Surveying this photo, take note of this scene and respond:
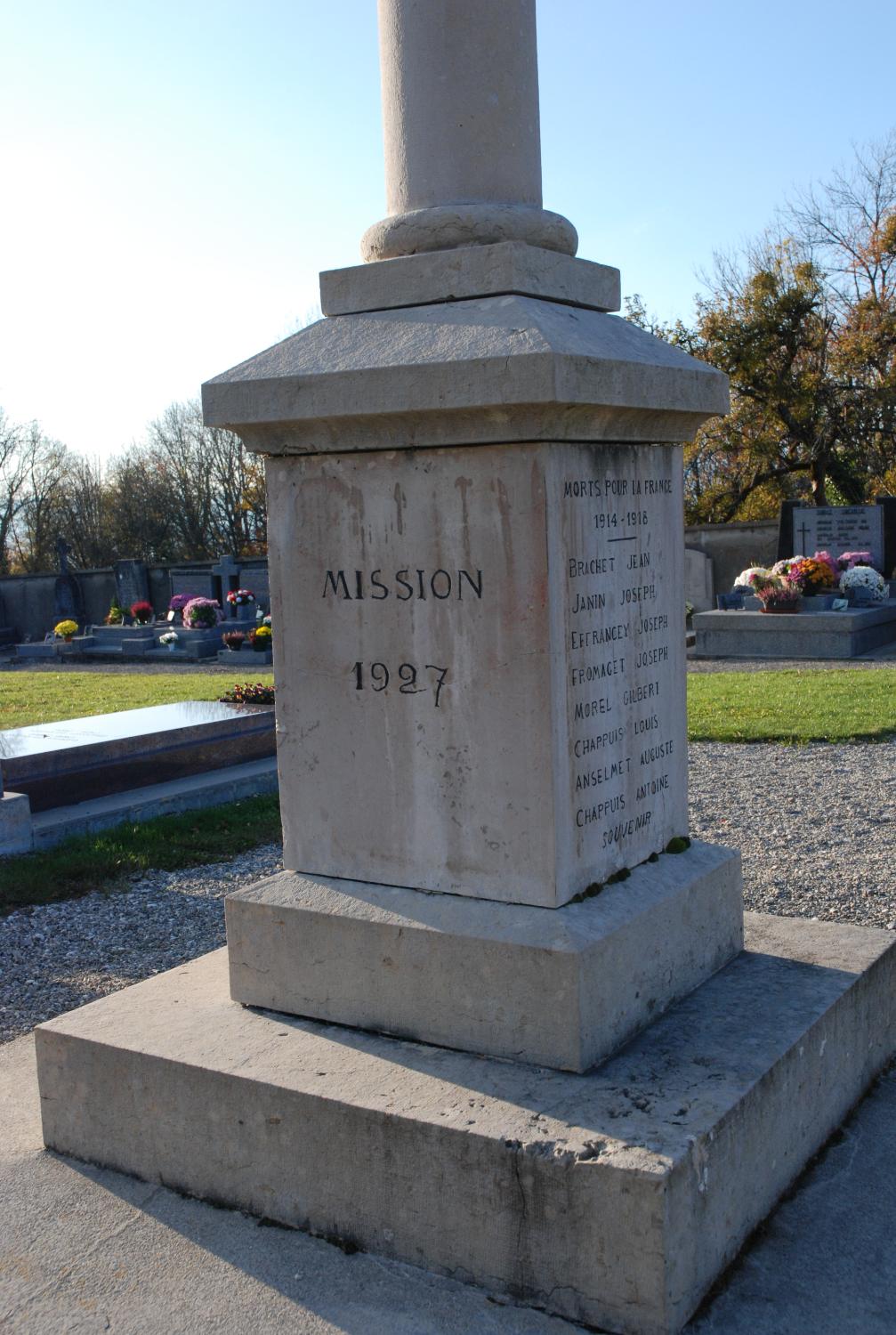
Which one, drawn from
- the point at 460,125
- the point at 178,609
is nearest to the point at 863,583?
the point at 178,609

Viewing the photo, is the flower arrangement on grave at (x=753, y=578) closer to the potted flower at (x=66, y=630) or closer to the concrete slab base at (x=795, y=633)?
the concrete slab base at (x=795, y=633)

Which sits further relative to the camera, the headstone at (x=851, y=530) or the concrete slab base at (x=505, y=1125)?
the headstone at (x=851, y=530)

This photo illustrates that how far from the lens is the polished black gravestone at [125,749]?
7.70 meters

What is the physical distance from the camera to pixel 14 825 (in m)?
6.96

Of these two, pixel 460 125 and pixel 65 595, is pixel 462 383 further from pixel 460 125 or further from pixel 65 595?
pixel 65 595

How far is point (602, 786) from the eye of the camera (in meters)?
3.13

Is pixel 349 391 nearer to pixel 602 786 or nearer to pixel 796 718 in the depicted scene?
pixel 602 786

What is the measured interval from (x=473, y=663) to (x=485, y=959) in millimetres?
717

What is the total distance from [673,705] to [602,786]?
1.63 feet

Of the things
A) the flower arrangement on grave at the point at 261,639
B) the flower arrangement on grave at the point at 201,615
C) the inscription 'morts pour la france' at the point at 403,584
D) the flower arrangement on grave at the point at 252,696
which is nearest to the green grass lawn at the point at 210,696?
the flower arrangement on grave at the point at 261,639

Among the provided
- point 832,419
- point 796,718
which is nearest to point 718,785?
point 796,718

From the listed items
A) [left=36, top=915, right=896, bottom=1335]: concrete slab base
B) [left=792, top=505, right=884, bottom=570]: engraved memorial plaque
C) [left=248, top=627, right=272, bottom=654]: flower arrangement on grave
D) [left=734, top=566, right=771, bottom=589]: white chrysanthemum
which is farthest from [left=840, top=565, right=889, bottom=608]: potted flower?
[left=36, top=915, right=896, bottom=1335]: concrete slab base

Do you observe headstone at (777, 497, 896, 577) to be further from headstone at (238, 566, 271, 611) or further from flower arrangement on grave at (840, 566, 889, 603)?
headstone at (238, 566, 271, 611)

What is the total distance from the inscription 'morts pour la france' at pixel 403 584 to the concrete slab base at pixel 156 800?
4.68 metres
